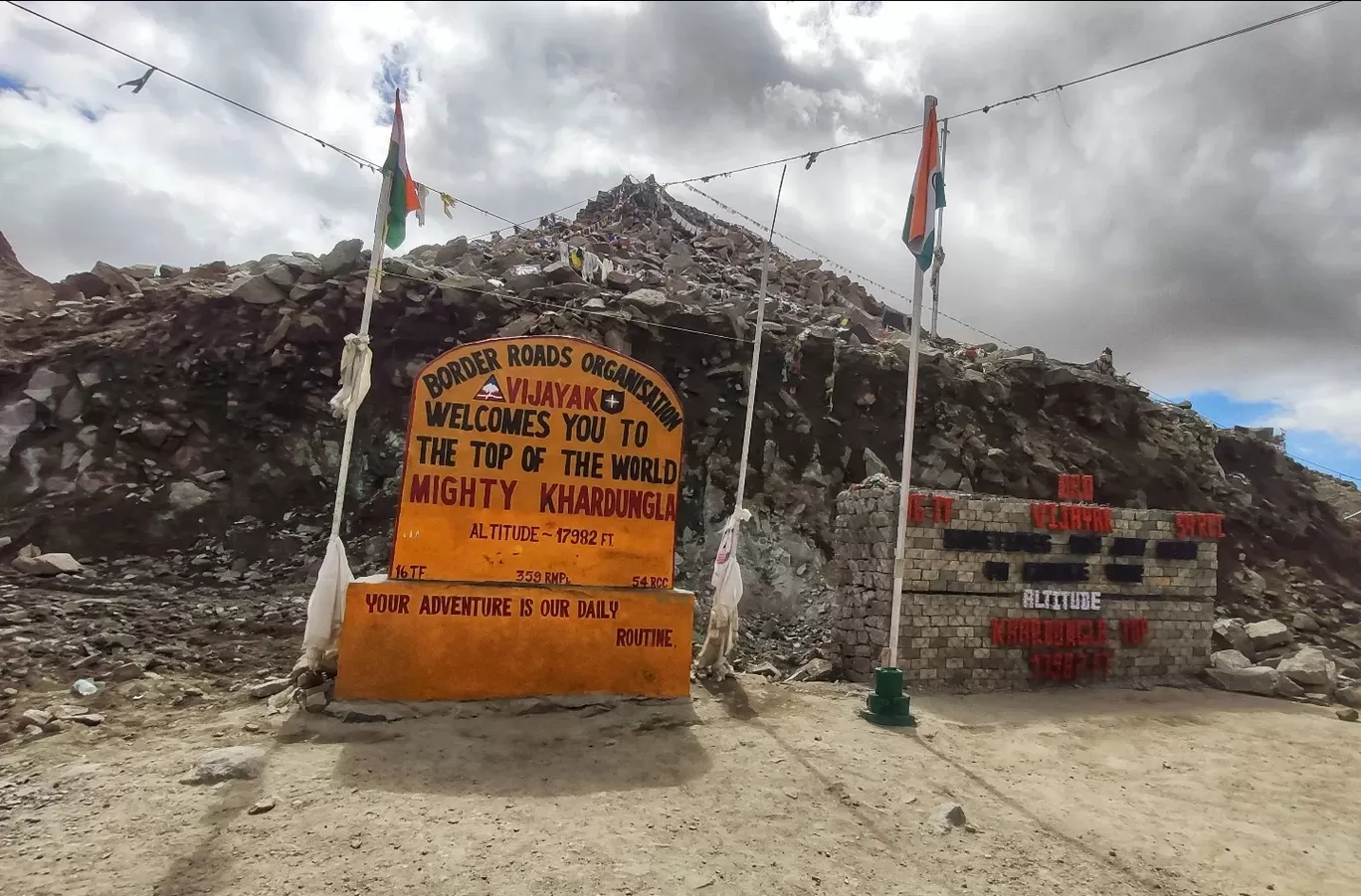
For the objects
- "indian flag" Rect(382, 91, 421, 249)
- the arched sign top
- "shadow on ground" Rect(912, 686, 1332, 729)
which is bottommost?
"shadow on ground" Rect(912, 686, 1332, 729)

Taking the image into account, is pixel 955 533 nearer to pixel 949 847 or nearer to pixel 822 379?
pixel 949 847

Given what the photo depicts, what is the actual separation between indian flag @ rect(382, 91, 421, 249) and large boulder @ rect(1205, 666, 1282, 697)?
41.2ft

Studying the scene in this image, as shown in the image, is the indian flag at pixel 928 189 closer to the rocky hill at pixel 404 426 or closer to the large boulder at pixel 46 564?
the rocky hill at pixel 404 426

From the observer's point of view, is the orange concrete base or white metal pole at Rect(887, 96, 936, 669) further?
white metal pole at Rect(887, 96, 936, 669)

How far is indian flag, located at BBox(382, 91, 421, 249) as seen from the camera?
7.88m

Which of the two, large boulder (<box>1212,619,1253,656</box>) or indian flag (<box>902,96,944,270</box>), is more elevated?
indian flag (<box>902,96,944,270</box>)

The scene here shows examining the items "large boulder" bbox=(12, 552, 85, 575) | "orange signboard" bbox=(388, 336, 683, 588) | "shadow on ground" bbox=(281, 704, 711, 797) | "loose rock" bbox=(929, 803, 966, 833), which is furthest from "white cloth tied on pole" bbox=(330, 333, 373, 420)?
"large boulder" bbox=(12, 552, 85, 575)

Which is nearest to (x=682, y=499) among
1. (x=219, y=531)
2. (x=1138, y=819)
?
(x=219, y=531)

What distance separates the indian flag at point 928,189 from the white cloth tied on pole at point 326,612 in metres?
6.65

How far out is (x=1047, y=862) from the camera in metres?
4.84

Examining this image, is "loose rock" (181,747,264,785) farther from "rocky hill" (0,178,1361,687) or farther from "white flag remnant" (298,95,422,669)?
"rocky hill" (0,178,1361,687)

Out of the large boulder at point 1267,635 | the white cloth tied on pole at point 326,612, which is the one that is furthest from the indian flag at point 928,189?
the large boulder at point 1267,635

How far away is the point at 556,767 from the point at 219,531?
9.96 m

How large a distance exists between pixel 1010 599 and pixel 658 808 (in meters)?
6.85
